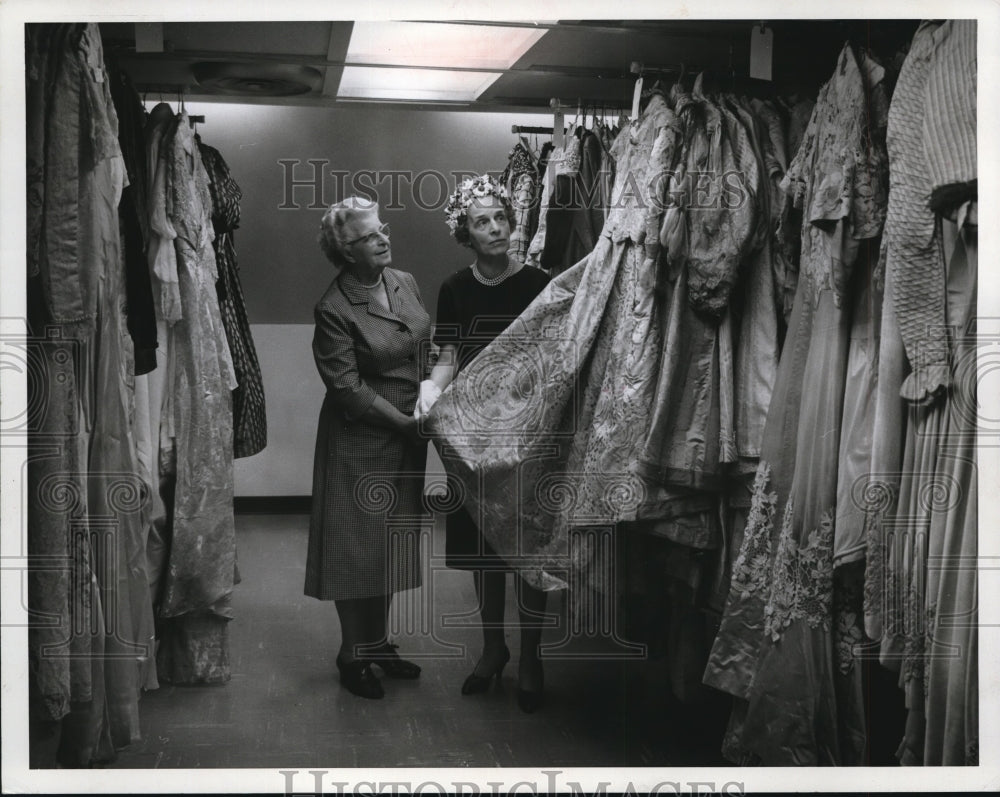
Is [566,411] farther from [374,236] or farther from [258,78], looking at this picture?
[258,78]

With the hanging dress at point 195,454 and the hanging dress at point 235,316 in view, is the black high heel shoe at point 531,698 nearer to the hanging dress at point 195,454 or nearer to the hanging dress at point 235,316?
the hanging dress at point 195,454

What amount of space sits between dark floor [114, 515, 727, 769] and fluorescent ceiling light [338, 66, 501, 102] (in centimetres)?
85

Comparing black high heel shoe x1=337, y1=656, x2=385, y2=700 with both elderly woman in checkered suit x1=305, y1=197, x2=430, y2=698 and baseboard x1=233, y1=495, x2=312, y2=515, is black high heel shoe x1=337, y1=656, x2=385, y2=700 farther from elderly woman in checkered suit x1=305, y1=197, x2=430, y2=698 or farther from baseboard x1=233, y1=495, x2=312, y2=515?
baseboard x1=233, y1=495, x2=312, y2=515

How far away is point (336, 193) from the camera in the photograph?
2.11 meters

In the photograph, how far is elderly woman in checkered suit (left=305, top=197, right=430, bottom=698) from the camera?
7.00 ft

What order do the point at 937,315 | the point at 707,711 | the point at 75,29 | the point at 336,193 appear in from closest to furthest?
the point at 937,315 < the point at 75,29 < the point at 336,193 < the point at 707,711

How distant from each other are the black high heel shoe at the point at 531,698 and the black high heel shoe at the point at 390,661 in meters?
0.21

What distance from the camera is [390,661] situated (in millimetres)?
2178

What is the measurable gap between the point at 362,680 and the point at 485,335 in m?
0.73

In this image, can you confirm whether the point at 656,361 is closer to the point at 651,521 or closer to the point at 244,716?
the point at 651,521

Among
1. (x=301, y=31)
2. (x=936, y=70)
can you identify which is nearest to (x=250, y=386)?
(x=301, y=31)

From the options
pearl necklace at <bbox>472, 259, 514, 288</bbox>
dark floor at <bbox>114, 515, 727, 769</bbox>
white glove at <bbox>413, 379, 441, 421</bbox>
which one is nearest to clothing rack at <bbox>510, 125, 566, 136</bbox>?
pearl necklace at <bbox>472, 259, 514, 288</bbox>

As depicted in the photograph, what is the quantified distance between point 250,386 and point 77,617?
54 centimetres

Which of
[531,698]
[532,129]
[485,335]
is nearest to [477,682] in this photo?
[531,698]
